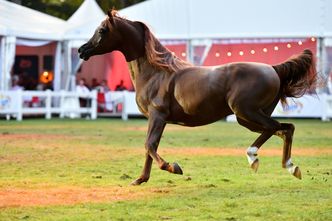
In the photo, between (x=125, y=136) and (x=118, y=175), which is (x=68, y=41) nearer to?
(x=125, y=136)

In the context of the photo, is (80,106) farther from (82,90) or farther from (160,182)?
(160,182)

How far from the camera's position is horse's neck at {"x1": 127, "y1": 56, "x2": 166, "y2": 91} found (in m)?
11.4

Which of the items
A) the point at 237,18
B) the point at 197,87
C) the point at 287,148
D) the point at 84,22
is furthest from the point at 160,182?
the point at 84,22

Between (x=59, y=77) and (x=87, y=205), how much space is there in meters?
25.8

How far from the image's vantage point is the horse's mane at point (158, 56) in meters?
11.3

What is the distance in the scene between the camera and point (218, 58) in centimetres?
3416

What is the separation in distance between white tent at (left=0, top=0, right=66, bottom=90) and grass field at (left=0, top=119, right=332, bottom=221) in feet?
36.1

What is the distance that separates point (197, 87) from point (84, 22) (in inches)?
991

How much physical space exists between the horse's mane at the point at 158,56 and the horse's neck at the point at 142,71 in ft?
0.27

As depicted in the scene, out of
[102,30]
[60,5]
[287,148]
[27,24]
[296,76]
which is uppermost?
[60,5]

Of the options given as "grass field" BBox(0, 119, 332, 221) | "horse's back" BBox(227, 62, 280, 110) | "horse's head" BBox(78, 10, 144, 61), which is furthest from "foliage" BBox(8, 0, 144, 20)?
"horse's back" BBox(227, 62, 280, 110)

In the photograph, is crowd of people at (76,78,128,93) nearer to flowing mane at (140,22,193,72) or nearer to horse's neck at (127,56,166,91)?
horse's neck at (127,56,166,91)

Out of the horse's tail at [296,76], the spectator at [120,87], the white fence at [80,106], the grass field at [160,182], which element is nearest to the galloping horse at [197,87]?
the horse's tail at [296,76]

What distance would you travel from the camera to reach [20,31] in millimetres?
31375
